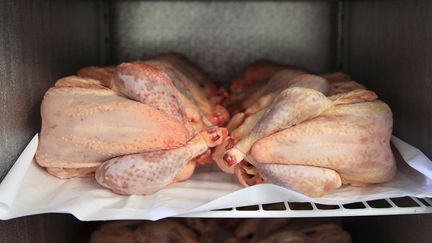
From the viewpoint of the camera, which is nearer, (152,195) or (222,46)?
(152,195)

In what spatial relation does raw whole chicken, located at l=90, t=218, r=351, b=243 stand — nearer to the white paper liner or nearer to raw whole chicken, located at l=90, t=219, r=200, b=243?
raw whole chicken, located at l=90, t=219, r=200, b=243

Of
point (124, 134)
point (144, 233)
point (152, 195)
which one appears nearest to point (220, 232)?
point (144, 233)

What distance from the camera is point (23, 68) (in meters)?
1.25

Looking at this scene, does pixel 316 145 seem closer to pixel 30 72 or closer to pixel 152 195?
pixel 152 195

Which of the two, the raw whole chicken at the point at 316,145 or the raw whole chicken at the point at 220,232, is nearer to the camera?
the raw whole chicken at the point at 316,145

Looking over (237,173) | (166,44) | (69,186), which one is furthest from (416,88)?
(166,44)

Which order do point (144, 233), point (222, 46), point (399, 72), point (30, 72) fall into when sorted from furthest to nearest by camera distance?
1. point (222, 46)
2. point (144, 233)
3. point (399, 72)
4. point (30, 72)

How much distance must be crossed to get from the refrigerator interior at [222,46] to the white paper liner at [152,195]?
0.05 metres

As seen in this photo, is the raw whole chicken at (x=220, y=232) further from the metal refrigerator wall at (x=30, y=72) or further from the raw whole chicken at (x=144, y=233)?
the metal refrigerator wall at (x=30, y=72)

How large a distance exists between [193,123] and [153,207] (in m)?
Result: 0.34

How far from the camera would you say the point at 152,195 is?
49.7 inches

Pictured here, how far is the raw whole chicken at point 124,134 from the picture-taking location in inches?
48.1

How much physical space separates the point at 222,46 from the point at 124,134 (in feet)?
3.37

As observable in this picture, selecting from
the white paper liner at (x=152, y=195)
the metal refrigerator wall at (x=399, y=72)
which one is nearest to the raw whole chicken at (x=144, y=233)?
the white paper liner at (x=152, y=195)
